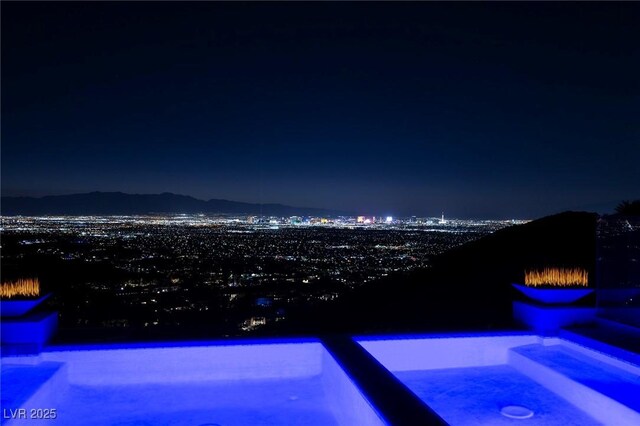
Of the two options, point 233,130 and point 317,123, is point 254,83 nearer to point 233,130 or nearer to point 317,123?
point 317,123

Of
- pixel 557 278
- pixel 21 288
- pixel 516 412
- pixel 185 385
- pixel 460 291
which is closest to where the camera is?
pixel 516 412

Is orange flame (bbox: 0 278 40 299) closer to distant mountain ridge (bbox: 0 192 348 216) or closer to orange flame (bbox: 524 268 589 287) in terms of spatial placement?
orange flame (bbox: 524 268 589 287)

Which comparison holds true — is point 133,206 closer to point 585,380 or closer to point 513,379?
point 513,379

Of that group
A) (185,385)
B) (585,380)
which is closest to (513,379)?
(585,380)

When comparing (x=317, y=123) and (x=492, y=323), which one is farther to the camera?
(x=317, y=123)

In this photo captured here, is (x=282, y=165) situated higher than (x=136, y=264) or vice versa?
(x=282, y=165)

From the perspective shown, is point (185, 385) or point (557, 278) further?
point (557, 278)

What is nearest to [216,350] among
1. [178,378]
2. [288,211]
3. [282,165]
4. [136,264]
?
[178,378]

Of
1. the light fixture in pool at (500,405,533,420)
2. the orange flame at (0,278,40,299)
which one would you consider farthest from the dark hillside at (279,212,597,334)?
the orange flame at (0,278,40,299)
